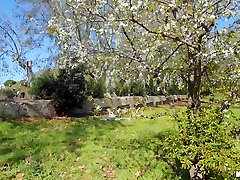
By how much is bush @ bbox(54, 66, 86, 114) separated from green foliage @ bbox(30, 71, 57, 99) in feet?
0.60

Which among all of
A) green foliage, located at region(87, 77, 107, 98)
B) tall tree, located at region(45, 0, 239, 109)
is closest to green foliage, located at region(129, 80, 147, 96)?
green foliage, located at region(87, 77, 107, 98)

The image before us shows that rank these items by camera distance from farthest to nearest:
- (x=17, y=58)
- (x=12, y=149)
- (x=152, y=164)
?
(x=17, y=58) < (x=12, y=149) < (x=152, y=164)

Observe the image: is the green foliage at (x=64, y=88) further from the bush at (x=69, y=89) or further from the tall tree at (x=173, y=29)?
the tall tree at (x=173, y=29)

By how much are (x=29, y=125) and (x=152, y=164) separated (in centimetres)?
355

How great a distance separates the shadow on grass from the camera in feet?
17.5

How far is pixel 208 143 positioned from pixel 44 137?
365 cm

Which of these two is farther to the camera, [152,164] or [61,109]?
[61,109]

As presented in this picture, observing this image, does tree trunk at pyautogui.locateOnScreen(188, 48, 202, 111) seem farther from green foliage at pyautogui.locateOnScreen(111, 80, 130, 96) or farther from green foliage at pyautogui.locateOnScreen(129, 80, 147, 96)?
green foliage at pyautogui.locateOnScreen(129, 80, 147, 96)

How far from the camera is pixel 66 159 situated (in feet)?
17.1

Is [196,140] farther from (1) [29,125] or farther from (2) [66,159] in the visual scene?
(1) [29,125]

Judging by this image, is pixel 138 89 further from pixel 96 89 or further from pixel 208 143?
pixel 208 143

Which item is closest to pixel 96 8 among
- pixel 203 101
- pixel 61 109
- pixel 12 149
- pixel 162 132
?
pixel 203 101

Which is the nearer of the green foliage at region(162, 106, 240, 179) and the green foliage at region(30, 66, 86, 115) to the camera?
the green foliage at region(162, 106, 240, 179)

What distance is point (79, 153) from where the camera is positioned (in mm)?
5477
